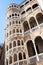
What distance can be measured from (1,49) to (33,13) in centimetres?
978

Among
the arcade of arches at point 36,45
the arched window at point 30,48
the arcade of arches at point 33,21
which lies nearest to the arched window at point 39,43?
the arcade of arches at point 36,45

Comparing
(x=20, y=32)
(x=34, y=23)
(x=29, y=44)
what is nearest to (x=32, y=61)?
(x=29, y=44)

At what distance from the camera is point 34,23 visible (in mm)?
27406

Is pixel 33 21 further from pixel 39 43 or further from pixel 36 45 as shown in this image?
pixel 36 45

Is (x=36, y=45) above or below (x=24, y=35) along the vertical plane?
below

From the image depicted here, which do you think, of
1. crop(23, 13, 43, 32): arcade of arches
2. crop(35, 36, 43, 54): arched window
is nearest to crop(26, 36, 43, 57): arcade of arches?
crop(35, 36, 43, 54): arched window

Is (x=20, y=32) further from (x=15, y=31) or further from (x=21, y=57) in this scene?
(x=21, y=57)

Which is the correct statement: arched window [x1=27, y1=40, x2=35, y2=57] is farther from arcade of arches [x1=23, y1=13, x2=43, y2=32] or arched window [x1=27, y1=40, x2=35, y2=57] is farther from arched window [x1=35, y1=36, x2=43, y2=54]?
arcade of arches [x1=23, y1=13, x2=43, y2=32]

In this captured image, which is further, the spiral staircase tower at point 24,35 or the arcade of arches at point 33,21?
the arcade of arches at point 33,21

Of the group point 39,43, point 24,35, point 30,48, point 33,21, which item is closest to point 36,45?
point 39,43

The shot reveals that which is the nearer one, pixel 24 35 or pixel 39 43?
pixel 39 43

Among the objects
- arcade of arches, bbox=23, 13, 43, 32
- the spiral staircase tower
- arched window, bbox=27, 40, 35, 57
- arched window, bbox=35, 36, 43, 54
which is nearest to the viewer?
the spiral staircase tower

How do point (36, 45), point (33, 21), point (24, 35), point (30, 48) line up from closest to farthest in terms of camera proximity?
1. point (36, 45)
2. point (30, 48)
3. point (24, 35)
4. point (33, 21)

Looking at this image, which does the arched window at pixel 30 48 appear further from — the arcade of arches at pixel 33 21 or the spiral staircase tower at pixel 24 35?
the arcade of arches at pixel 33 21
